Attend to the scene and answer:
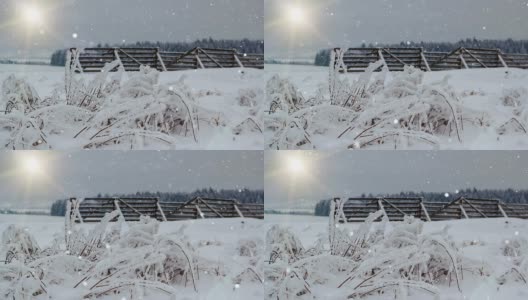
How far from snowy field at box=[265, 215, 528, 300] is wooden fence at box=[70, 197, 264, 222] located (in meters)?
0.10

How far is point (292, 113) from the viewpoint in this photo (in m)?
2.52

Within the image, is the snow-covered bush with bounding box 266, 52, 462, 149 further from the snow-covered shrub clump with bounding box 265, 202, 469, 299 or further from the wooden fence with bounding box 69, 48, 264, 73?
the snow-covered shrub clump with bounding box 265, 202, 469, 299

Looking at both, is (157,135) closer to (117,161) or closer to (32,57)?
(117,161)

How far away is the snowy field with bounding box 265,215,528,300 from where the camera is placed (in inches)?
98.3

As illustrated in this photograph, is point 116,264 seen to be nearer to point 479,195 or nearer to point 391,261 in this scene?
point 391,261

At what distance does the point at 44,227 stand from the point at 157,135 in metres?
0.47

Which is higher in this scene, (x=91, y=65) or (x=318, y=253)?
(x=91, y=65)

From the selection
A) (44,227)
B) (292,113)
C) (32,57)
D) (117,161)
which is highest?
(32,57)

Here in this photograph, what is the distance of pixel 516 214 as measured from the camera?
256cm

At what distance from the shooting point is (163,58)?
2523 mm

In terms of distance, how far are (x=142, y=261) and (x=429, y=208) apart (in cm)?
96

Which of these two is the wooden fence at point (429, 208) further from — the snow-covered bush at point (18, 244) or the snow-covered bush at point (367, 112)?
the snow-covered bush at point (18, 244)

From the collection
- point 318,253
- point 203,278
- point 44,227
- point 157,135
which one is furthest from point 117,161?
point 318,253

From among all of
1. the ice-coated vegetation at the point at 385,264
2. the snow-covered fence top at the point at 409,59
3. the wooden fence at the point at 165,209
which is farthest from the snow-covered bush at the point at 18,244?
the snow-covered fence top at the point at 409,59
